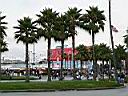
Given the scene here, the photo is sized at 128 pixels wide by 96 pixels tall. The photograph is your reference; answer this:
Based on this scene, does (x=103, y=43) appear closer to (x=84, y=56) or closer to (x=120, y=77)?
(x=84, y=56)

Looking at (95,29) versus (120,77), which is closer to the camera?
(120,77)

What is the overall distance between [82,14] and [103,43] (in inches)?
2637

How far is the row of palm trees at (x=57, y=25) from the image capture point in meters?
62.7

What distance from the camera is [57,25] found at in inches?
2506

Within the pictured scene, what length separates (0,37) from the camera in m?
70.3

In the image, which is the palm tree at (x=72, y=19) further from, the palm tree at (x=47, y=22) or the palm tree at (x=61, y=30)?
the palm tree at (x=47, y=22)

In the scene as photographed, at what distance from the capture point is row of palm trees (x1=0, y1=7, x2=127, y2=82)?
6269cm

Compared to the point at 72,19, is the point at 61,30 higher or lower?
lower

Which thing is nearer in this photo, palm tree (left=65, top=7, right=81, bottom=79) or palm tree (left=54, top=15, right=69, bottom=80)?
palm tree (left=54, top=15, right=69, bottom=80)

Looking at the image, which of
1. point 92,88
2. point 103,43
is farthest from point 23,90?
point 103,43

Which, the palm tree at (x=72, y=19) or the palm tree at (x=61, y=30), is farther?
the palm tree at (x=72, y=19)

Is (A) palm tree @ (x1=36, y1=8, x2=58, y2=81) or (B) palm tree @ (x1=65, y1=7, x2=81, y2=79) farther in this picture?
(B) palm tree @ (x1=65, y1=7, x2=81, y2=79)

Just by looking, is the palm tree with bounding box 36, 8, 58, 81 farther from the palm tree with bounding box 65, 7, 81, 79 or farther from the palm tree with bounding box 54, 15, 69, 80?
the palm tree with bounding box 65, 7, 81, 79

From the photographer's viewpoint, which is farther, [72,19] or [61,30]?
[72,19]
